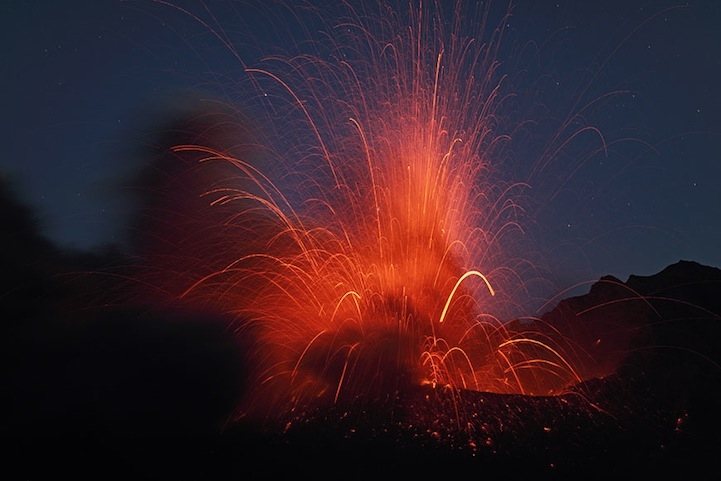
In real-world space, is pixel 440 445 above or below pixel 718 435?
below

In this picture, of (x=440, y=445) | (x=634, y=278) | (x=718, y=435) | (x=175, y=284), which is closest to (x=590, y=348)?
(x=634, y=278)

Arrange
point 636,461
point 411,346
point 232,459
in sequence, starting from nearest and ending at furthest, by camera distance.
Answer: point 232,459, point 636,461, point 411,346

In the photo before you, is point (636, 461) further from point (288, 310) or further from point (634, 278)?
point (288, 310)

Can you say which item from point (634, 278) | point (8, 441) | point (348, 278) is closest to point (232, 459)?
point (8, 441)

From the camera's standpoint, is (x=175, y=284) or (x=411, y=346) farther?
(x=175, y=284)

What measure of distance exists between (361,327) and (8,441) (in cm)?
893

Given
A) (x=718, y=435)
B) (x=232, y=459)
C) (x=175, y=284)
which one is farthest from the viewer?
(x=175, y=284)

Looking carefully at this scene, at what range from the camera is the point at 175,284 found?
18922 mm

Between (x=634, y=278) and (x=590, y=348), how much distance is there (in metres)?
3.45

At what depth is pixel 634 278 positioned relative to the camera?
1712 cm

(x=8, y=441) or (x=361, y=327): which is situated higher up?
(x=361, y=327)

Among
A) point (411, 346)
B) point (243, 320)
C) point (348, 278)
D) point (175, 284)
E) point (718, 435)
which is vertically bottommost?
point (718, 435)

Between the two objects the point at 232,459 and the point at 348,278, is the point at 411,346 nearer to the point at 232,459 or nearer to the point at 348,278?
the point at 348,278

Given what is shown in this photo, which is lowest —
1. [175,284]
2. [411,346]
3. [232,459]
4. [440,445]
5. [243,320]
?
[232,459]
